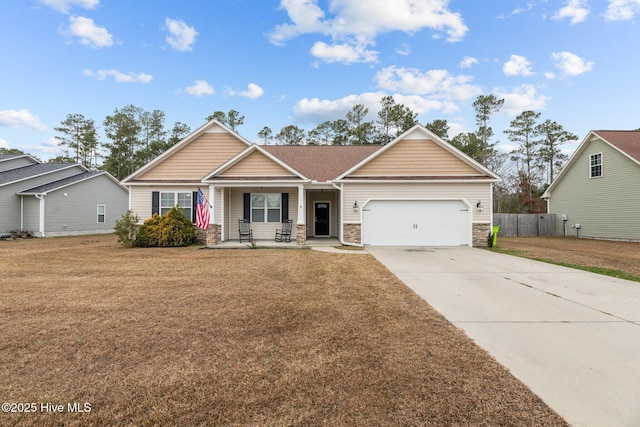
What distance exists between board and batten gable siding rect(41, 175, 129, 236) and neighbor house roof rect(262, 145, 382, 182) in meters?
13.8

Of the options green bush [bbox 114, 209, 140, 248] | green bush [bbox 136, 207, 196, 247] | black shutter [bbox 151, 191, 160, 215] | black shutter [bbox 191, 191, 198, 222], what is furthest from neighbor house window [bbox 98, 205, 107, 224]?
black shutter [bbox 191, 191, 198, 222]

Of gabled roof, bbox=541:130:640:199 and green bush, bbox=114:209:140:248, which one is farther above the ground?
gabled roof, bbox=541:130:640:199

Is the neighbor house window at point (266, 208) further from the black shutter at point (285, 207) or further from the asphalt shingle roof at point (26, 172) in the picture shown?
the asphalt shingle roof at point (26, 172)

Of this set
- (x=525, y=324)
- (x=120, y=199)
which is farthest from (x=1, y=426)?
(x=120, y=199)

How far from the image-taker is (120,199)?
79.5 feet

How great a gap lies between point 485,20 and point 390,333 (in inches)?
629

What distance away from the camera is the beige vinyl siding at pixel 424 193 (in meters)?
13.4

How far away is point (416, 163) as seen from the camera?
1360cm

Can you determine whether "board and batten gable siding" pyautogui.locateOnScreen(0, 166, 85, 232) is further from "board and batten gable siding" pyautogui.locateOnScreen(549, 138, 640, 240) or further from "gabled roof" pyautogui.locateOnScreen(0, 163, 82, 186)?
"board and batten gable siding" pyautogui.locateOnScreen(549, 138, 640, 240)

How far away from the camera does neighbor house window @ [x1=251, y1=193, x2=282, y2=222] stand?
581 inches

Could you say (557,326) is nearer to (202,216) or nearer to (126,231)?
(202,216)

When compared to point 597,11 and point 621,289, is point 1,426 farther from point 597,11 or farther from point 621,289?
point 597,11

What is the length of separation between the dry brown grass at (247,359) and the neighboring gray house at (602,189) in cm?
1829

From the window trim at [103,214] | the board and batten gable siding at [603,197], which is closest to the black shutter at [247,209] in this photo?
the window trim at [103,214]
